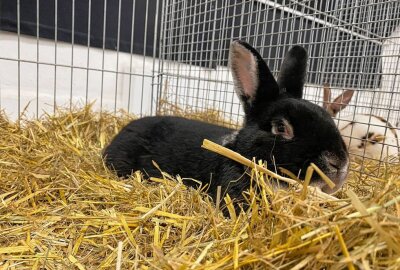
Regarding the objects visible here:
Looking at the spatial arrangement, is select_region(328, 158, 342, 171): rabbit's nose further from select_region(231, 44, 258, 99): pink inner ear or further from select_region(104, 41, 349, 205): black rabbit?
select_region(231, 44, 258, 99): pink inner ear

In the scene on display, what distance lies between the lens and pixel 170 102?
340 cm

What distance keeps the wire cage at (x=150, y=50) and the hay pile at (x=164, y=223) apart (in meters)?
1.10

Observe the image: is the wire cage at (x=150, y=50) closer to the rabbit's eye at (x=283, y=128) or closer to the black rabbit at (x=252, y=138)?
the black rabbit at (x=252, y=138)

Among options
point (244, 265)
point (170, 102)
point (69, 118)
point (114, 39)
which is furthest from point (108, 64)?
point (244, 265)

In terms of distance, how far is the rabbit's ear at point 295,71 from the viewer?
1.54m

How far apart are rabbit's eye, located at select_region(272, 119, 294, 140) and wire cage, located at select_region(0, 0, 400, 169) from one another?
4.25 ft

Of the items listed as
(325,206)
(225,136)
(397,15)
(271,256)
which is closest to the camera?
(271,256)

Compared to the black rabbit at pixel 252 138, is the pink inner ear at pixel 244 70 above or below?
above

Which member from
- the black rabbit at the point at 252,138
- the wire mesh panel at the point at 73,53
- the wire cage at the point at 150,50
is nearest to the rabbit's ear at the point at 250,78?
the black rabbit at the point at 252,138

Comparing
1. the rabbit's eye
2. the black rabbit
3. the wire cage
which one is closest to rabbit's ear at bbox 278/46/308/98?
the black rabbit

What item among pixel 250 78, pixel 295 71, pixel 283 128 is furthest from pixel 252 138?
pixel 295 71

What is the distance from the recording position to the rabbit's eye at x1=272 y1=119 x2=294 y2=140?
4.10ft

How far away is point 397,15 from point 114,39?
2.55 m

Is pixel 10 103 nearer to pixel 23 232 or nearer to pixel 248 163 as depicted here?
pixel 23 232
